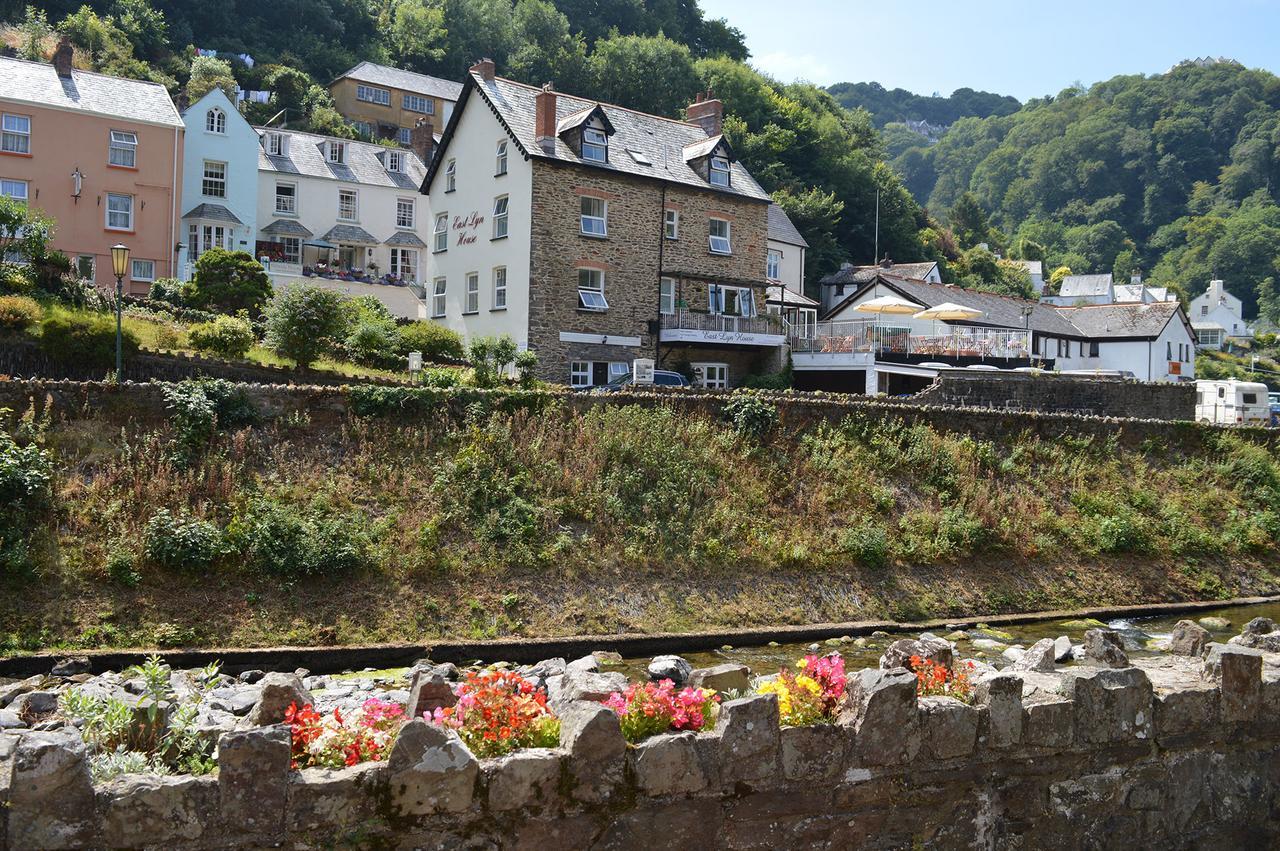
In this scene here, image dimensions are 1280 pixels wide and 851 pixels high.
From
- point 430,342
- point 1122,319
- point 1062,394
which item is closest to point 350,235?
point 430,342

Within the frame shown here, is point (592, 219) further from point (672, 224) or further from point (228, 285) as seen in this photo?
point (228, 285)

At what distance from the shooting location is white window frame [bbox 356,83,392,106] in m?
80.7

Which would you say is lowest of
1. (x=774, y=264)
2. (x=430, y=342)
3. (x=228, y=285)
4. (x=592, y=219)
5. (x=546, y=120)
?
(x=430, y=342)

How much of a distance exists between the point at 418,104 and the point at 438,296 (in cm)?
4727

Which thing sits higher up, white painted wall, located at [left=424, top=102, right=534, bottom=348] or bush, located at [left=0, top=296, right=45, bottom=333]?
white painted wall, located at [left=424, top=102, right=534, bottom=348]

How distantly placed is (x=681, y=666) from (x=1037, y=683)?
572 cm

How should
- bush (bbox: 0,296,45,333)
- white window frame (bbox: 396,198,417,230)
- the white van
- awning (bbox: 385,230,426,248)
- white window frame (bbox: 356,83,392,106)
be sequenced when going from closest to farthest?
bush (bbox: 0,296,45,333) → the white van → awning (bbox: 385,230,426,248) → white window frame (bbox: 396,198,417,230) → white window frame (bbox: 356,83,392,106)

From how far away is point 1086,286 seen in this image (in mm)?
101312

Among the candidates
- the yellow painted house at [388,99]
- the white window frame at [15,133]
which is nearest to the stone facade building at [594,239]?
the white window frame at [15,133]

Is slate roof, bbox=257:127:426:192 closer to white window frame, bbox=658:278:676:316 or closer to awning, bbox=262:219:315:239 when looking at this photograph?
awning, bbox=262:219:315:239

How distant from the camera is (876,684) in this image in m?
7.32

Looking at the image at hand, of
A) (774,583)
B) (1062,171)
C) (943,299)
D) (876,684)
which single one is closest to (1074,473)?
(774,583)

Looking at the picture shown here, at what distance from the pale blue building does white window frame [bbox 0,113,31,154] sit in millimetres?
7173

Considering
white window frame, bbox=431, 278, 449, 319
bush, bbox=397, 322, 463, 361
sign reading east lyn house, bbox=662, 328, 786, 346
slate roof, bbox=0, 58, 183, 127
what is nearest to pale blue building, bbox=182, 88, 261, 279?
slate roof, bbox=0, 58, 183, 127
